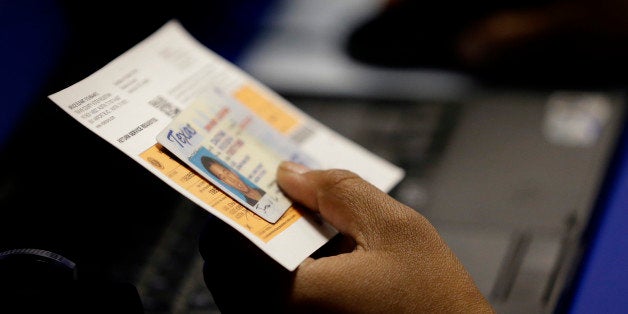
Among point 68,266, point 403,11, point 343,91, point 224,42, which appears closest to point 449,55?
point 403,11

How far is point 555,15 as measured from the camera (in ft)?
4.41

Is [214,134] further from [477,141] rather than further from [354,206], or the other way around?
[477,141]

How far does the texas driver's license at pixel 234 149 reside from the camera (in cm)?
75

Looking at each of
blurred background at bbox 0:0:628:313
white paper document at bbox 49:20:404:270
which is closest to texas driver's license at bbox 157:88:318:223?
white paper document at bbox 49:20:404:270

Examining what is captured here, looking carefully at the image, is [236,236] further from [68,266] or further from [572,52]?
[572,52]

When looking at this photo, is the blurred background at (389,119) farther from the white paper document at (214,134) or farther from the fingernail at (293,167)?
the fingernail at (293,167)

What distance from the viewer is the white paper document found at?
73cm

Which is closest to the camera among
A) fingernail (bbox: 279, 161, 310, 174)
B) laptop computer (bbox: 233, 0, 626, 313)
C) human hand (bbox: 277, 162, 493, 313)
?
human hand (bbox: 277, 162, 493, 313)

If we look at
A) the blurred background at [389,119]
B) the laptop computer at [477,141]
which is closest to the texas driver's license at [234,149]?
the blurred background at [389,119]

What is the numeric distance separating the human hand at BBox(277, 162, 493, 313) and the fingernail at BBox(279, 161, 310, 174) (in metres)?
0.04

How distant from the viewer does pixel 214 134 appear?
811mm

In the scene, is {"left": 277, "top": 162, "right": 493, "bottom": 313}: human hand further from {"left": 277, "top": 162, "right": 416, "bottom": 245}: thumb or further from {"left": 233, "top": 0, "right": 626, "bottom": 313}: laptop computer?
{"left": 233, "top": 0, "right": 626, "bottom": 313}: laptop computer

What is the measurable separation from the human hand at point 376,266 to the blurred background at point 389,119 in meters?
0.21

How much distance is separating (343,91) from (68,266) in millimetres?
626
